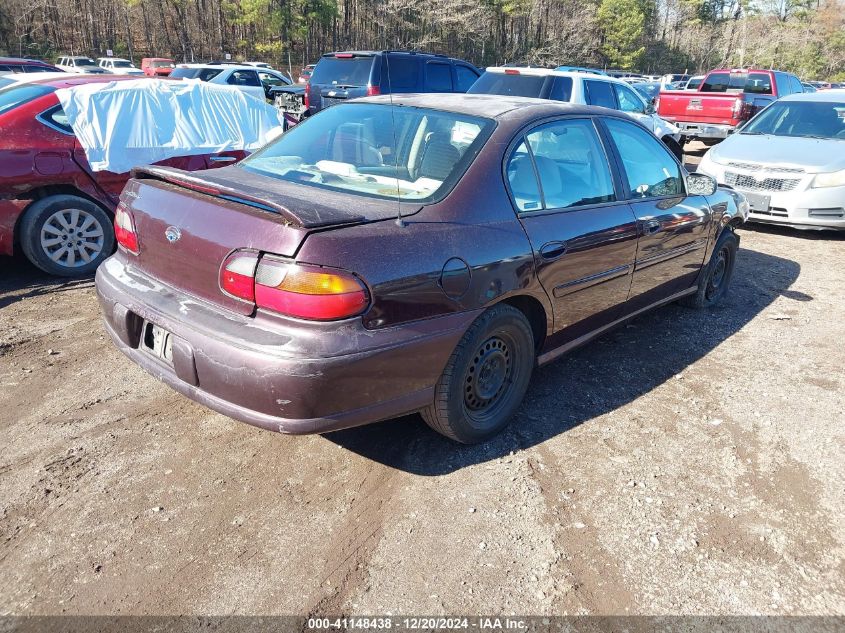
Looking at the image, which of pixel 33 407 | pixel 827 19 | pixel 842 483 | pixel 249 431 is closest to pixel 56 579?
pixel 249 431

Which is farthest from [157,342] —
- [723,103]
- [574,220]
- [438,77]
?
[723,103]

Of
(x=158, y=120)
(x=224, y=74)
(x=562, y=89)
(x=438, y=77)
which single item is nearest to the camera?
(x=158, y=120)

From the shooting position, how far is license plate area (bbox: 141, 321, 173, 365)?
2730 mm

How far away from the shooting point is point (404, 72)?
38.4 ft

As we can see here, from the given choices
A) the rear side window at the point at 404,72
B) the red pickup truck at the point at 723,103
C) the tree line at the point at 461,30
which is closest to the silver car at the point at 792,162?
the red pickup truck at the point at 723,103

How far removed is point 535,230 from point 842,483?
1942 millimetres

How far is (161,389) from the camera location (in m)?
3.65

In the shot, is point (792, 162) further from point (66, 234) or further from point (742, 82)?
point (742, 82)

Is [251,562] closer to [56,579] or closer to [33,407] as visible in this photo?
[56,579]

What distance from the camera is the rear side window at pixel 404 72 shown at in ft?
37.7

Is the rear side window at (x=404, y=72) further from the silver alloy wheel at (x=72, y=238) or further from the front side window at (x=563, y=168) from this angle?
the front side window at (x=563, y=168)

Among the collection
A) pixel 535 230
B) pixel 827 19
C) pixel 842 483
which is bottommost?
pixel 842 483

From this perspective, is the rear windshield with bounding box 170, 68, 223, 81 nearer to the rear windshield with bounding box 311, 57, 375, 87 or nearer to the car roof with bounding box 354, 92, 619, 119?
the rear windshield with bounding box 311, 57, 375, 87

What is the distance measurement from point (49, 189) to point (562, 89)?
688 cm
